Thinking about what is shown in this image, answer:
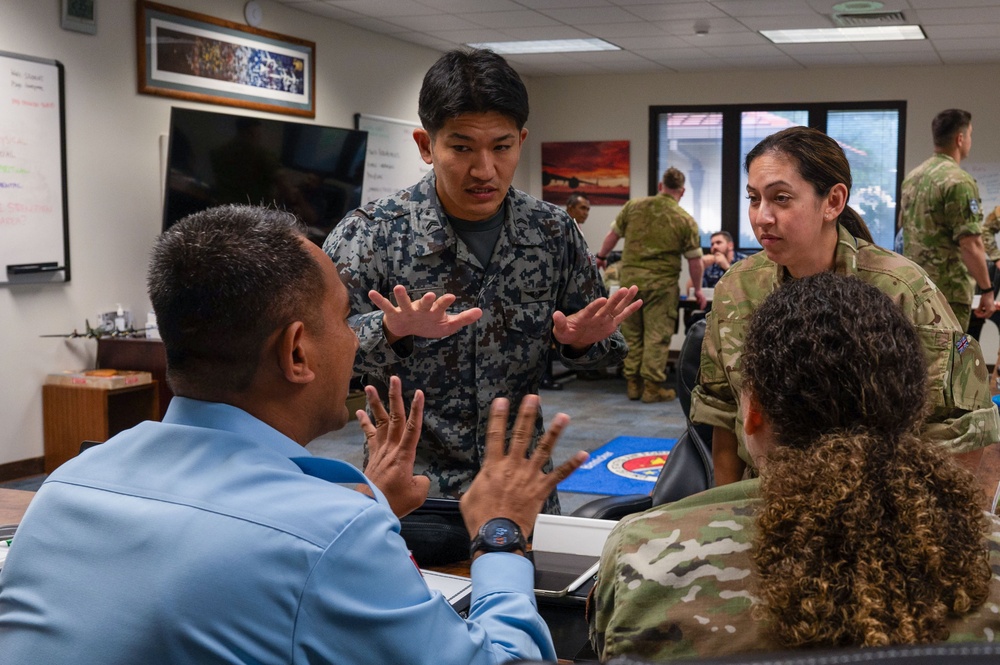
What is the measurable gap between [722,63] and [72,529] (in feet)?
30.1

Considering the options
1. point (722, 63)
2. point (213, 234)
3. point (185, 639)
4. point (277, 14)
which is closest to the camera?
point (185, 639)

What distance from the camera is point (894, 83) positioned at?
30.9ft

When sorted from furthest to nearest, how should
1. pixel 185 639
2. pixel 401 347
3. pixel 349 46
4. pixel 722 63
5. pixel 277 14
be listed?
pixel 722 63
pixel 349 46
pixel 277 14
pixel 401 347
pixel 185 639

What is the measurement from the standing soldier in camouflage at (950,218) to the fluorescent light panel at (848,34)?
2.44m

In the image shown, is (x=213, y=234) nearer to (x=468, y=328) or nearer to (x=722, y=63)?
(x=468, y=328)

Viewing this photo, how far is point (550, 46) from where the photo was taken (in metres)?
8.50

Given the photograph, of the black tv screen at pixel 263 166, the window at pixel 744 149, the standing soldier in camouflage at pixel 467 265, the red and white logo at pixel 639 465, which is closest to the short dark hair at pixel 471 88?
the standing soldier in camouflage at pixel 467 265

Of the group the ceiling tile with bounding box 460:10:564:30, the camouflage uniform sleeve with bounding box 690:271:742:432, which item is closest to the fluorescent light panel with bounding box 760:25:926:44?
the ceiling tile with bounding box 460:10:564:30

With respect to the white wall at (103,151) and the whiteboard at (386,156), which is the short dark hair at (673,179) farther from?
the white wall at (103,151)

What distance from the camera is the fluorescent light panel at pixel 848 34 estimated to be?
7574mm

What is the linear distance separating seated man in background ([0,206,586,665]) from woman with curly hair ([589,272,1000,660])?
0.14 m

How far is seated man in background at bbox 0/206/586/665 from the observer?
86 cm

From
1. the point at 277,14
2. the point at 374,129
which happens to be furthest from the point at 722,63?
the point at 277,14

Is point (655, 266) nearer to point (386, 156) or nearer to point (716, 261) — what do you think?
point (716, 261)
